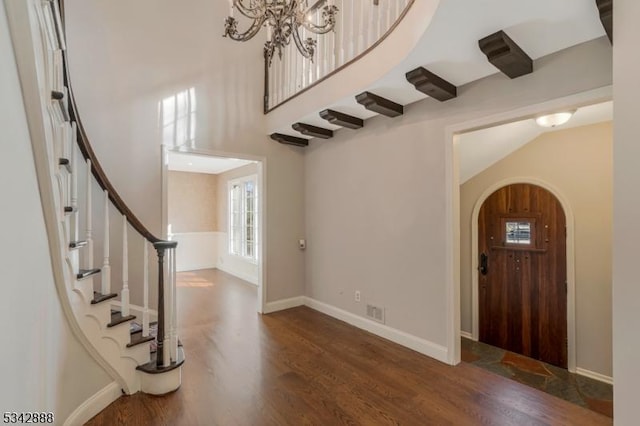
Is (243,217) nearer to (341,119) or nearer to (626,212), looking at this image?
(341,119)

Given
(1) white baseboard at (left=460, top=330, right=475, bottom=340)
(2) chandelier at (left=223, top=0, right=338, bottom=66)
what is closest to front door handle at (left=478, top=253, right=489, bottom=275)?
(1) white baseboard at (left=460, top=330, right=475, bottom=340)

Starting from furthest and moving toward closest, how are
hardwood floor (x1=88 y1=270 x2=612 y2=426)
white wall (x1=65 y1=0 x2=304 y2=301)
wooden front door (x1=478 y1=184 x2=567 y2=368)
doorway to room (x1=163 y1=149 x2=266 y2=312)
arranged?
doorway to room (x1=163 y1=149 x2=266 y2=312) < wooden front door (x1=478 y1=184 x2=567 y2=368) < white wall (x1=65 y1=0 x2=304 y2=301) < hardwood floor (x1=88 y1=270 x2=612 y2=426)

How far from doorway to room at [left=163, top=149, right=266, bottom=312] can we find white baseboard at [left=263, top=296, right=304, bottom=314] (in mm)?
1807

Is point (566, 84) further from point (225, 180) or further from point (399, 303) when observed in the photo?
point (225, 180)

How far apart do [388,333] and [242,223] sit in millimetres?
4445

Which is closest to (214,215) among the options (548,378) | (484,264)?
(484,264)

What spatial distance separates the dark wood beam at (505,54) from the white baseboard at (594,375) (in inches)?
146

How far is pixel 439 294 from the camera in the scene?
270 cm

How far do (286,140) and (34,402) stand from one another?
11.4 ft

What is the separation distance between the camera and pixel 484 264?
4.32m

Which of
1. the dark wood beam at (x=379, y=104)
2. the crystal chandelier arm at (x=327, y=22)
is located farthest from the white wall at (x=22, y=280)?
the dark wood beam at (x=379, y=104)

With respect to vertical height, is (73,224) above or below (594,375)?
above

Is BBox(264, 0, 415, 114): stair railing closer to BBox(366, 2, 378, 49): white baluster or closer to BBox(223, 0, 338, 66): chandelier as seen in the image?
BBox(366, 2, 378, 49): white baluster

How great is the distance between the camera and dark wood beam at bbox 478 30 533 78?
1.80 metres
